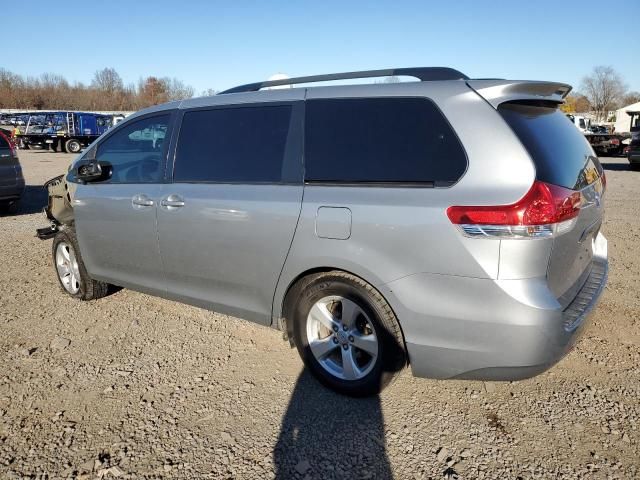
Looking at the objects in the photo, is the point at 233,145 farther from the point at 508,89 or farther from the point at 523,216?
the point at 523,216

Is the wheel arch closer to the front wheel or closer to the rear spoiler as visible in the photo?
the front wheel

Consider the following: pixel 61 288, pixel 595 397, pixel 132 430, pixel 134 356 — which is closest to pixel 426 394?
pixel 595 397

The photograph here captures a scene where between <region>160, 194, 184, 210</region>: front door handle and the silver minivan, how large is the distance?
0.01 m

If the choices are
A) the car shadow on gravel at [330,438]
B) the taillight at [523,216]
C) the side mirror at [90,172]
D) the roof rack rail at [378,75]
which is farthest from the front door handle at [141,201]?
the taillight at [523,216]

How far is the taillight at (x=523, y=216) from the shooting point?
224cm

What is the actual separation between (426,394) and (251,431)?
1.11 m

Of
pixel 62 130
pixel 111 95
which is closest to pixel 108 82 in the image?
pixel 111 95

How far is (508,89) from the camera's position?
251 cm

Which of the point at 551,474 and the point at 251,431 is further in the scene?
the point at 251,431

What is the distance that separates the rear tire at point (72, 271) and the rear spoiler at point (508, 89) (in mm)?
3797

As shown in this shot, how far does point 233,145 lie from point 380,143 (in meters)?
1.12

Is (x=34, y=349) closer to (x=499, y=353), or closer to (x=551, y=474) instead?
(x=499, y=353)

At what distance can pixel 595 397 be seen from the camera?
2.89 meters

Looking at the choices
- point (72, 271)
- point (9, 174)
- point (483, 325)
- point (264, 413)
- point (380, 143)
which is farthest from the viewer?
point (9, 174)
